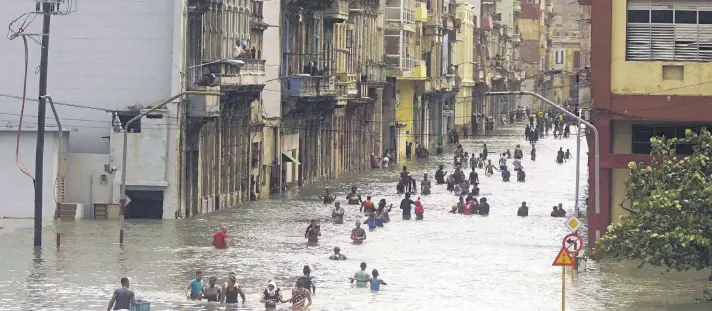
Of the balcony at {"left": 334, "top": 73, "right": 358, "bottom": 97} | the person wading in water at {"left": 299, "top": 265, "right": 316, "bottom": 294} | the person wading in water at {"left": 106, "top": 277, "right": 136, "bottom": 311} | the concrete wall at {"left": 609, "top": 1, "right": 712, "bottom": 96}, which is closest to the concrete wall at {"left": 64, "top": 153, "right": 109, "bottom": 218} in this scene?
the concrete wall at {"left": 609, "top": 1, "right": 712, "bottom": 96}

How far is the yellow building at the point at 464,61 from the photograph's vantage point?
15188 cm

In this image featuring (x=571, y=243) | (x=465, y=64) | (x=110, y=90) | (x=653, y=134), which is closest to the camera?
(x=571, y=243)

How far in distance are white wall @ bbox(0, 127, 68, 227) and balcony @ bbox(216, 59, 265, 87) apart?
7.76 m

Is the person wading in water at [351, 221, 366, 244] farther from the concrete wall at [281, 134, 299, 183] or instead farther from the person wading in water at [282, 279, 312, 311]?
the concrete wall at [281, 134, 299, 183]

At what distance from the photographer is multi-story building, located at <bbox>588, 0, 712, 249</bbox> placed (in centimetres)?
5388

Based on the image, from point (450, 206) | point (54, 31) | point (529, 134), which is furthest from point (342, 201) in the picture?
point (529, 134)

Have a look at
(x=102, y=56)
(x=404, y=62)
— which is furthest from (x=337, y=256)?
(x=404, y=62)

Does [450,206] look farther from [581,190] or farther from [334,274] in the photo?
[334,274]

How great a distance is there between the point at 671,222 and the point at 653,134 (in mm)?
11196

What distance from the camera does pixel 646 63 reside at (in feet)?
178

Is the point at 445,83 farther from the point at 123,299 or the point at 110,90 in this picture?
the point at 123,299

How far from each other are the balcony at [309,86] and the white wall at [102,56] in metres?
15.8

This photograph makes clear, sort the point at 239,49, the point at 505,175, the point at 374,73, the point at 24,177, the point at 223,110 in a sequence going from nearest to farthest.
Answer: the point at 24,177 → the point at 239,49 → the point at 223,110 → the point at 505,175 → the point at 374,73

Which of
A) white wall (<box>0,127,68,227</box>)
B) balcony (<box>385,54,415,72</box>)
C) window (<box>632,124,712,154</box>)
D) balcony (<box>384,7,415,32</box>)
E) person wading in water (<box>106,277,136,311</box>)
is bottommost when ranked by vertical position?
person wading in water (<box>106,277,136,311</box>)
